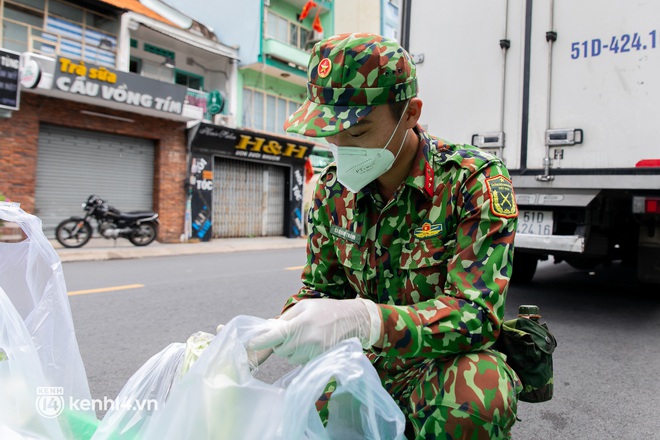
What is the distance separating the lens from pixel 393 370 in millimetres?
1356

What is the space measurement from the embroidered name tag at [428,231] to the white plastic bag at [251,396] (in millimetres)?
410

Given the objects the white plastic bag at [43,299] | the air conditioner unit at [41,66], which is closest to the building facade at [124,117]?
the air conditioner unit at [41,66]

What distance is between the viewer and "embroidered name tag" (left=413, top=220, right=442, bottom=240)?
48.4 inches

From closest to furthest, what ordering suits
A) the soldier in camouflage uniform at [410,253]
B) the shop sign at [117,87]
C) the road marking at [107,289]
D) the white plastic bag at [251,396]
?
1. the white plastic bag at [251,396]
2. the soldier in camouflage uniform at [410,253]
3. the road marking at [107,289]
4. the shop sign at [117,87]

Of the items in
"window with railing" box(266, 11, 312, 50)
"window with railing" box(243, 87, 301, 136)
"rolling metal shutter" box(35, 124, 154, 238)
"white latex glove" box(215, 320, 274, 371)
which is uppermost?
"window with railing" box(266, 11, 312, 50)

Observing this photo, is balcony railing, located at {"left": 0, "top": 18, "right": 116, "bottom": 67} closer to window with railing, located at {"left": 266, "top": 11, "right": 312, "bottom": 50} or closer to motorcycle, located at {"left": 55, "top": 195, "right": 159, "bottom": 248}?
motorcycle, located at {"left": 55, "top": 195, "right": 159, "bottom": 248}

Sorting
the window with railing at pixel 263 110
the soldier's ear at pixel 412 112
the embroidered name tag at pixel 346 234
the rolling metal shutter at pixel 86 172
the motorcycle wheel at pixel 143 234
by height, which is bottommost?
the motorcycle wheel at pixel 143 234

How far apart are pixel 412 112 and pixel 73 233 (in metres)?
8.92

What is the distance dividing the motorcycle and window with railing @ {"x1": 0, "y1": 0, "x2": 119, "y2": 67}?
117 inches

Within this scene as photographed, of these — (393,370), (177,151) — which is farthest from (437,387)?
(177,151)

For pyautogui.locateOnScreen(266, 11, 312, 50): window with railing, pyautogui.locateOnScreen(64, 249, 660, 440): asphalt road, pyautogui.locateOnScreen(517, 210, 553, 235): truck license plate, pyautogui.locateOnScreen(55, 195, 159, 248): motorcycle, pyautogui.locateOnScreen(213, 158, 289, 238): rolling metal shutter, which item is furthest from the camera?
pyautogui.locateOnScreen(266, 11, 312, 50): window with railing

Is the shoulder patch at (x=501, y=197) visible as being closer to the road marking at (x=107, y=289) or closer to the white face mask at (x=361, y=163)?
the white face mask at (x=361, y=163)

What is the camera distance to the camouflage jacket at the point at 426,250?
1052 millimetres

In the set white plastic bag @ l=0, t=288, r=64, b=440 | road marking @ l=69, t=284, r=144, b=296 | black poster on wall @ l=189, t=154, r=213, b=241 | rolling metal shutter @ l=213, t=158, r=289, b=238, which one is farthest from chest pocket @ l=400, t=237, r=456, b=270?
rolling metal shutter @ l=213, t=158, r=289, b=238
